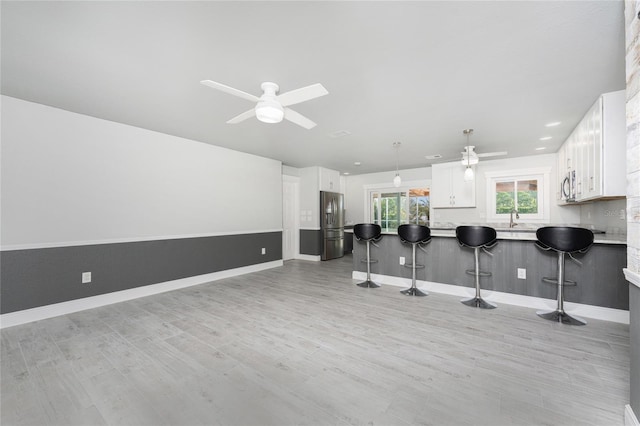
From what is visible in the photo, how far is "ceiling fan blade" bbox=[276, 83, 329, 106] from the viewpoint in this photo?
6.80ft

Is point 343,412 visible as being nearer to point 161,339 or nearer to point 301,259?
point 161,339

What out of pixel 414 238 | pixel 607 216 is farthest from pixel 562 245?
pixel 607 216

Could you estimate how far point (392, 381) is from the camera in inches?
73.7

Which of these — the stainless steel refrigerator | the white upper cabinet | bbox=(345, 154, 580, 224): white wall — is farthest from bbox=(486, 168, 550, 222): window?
the stainless steel refrigerator

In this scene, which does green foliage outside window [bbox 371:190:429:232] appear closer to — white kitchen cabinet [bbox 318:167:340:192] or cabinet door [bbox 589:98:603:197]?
white kitchen cabinet [bbox 318:167:340:192]

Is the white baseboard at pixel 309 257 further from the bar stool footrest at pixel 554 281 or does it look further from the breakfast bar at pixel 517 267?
the bar stool footrest at pixel 554 281

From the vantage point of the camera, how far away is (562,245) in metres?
2.90

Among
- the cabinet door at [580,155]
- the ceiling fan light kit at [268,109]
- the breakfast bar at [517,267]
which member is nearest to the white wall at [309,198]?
the breakfast bar at [517,267]

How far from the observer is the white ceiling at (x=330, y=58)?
5.58ft

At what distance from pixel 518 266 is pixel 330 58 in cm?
355

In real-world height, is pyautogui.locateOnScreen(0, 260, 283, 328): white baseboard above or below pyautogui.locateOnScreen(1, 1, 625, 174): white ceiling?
below

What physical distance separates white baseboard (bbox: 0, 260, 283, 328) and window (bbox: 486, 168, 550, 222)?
6.07 meters

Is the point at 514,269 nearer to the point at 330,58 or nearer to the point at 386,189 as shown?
the point at 330,58

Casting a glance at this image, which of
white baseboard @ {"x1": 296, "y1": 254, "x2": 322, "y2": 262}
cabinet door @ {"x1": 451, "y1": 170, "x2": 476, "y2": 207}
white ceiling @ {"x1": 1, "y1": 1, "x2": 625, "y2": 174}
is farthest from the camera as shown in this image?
white baseboard @ {"x1": 296, "y1": 254, "x2": 322, "y2": 262}
